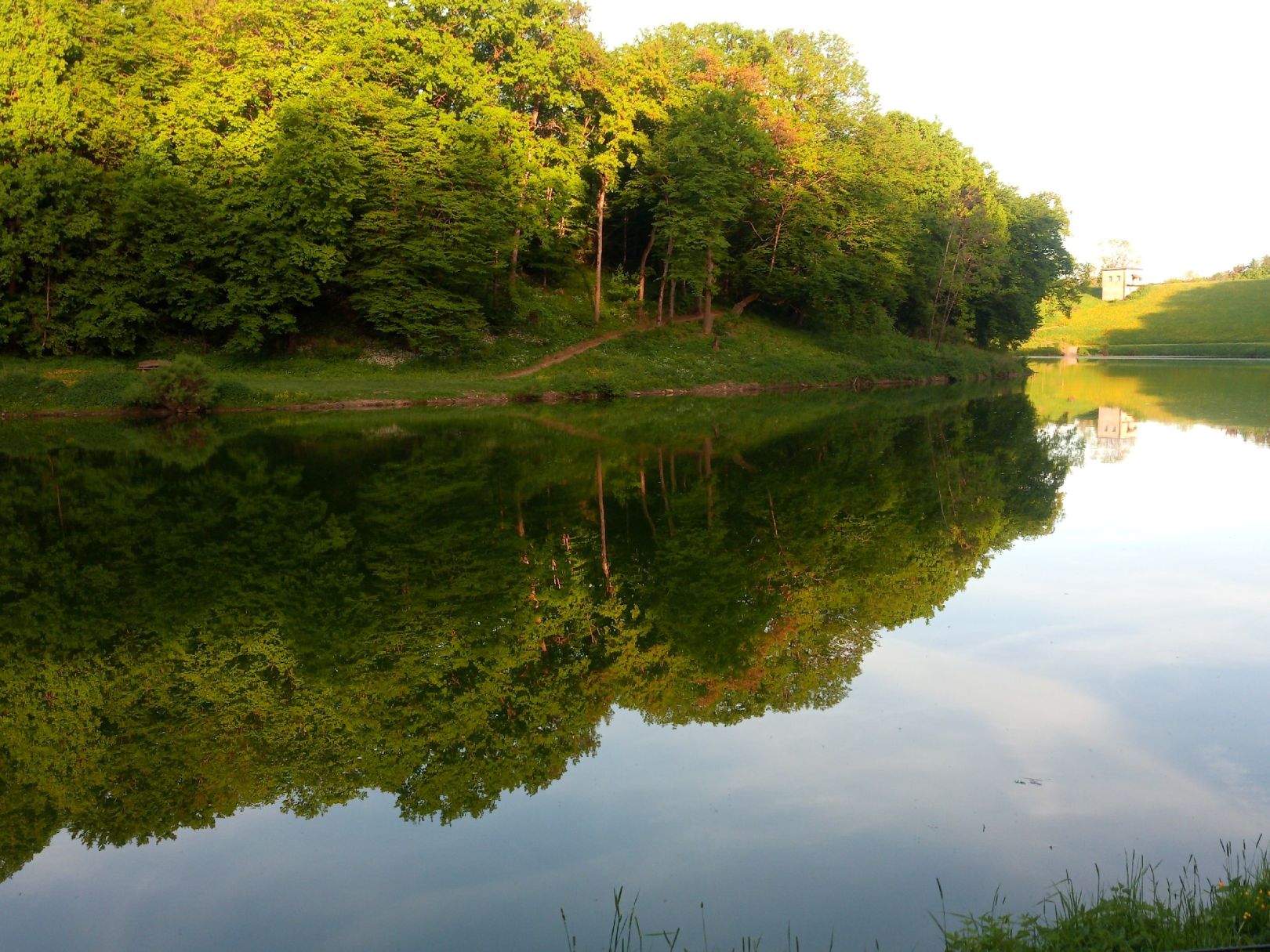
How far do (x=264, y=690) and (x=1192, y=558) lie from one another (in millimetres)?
11592

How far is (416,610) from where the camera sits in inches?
419

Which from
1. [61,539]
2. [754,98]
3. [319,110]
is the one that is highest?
[754,98]

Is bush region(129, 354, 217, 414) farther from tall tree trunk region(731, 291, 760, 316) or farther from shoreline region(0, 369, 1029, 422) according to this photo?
tall tree trunk region(731, 291, 760, 316)

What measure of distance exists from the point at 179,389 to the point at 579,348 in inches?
703

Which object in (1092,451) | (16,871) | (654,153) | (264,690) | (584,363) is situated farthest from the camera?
(654,153)

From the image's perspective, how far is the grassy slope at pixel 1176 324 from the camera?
98250 mm

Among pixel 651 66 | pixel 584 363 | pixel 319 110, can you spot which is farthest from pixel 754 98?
pixel 319 110

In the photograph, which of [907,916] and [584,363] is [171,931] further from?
[584,363]

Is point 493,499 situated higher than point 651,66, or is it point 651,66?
point 651,66

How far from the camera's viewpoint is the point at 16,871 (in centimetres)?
576

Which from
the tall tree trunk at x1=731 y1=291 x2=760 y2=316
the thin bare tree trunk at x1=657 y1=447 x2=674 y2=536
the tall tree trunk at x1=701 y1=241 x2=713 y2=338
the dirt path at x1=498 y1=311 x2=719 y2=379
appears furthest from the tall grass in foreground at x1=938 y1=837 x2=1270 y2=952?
the tall tree trunk at x1=731 y1=291 x2=760 y2=316

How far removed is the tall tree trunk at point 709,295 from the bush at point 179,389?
23.2 metres

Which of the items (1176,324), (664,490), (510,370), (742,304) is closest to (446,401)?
(510,370)

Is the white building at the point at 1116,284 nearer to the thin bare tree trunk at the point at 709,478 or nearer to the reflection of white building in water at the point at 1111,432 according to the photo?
the reflection of white building in water at the point at 1111,432
